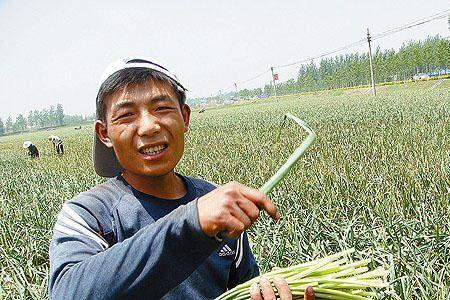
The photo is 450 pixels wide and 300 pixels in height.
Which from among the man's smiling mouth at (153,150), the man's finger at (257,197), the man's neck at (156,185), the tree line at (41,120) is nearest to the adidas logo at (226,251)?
the man's neck at (156,185)

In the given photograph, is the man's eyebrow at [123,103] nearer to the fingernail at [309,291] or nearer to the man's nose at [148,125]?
the man's nose at [148,125]

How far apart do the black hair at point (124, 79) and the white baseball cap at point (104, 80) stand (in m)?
0.01

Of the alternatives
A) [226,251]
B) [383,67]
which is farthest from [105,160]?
[383,67]

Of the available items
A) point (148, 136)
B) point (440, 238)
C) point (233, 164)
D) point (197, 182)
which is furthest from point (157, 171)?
point (233, 164)

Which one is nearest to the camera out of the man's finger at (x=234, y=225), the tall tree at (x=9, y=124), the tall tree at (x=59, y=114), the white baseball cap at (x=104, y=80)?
the man's finger at (x=234, y=225)

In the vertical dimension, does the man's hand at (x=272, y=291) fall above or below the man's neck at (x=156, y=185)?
below

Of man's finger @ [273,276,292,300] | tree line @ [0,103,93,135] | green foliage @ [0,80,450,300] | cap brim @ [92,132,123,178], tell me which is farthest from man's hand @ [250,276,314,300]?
tree line @ [0,103,93,135]

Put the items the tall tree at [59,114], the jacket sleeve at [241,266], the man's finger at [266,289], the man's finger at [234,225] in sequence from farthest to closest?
the tall tree at [59,114] → the jacket sleeve at [241,266] → the man's finger at [266,289] → the man's finger at [234,225]

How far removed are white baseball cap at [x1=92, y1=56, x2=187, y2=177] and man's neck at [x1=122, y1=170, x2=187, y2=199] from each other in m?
0.10

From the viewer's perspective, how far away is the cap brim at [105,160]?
1.34 meters

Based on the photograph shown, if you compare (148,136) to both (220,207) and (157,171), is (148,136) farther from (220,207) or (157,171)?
(220,207)

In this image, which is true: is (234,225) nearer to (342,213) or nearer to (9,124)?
(342,213)

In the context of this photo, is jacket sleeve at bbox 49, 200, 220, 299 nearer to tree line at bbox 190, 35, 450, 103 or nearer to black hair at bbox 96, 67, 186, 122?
black hair at bbox 96, 67, 186, 122

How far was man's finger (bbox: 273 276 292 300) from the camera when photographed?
85 centimetres
